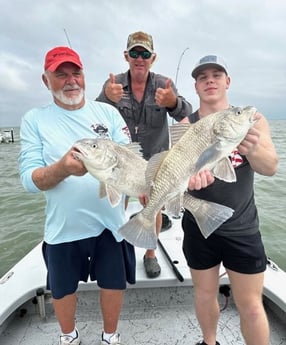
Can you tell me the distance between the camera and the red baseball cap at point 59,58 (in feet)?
8.15

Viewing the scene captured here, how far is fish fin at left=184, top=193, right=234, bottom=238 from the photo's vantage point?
2053 millimetres

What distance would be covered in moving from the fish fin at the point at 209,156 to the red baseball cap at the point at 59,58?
133cm

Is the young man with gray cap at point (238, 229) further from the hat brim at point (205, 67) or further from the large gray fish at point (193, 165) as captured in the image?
the large gray fish at point (193, 165)

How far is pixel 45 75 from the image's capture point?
2607mm

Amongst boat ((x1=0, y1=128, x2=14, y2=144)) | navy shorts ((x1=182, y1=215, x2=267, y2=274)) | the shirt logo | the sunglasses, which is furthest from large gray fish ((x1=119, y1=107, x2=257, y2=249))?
boat ((x1=0, y1=128, x2=14, y2=144))

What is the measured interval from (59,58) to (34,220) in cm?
689

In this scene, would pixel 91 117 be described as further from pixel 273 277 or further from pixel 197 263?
pixel 273 277

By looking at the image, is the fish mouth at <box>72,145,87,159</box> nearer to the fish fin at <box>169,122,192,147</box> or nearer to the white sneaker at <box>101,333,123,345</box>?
the fish fin at <box>169,122,192,147</box>

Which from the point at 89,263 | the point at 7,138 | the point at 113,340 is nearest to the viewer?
the point at 89,263

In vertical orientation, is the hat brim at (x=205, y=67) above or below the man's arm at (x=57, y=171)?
above

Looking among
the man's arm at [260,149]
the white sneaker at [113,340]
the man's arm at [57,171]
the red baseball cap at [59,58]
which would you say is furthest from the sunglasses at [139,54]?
the white sneaker at [113,340]

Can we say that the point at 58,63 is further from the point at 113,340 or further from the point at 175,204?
the point at 113,340

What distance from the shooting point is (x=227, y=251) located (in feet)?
7.59

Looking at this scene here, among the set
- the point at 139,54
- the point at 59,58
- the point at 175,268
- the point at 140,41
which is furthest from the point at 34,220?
the point at 59,58
